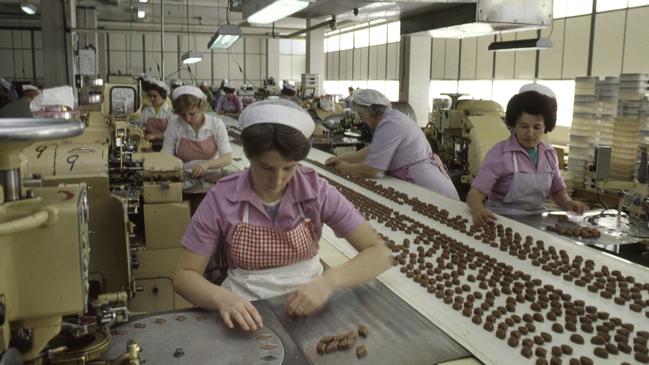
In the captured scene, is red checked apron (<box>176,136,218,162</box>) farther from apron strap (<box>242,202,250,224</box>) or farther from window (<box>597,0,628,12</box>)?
window (<box>597,0,628,12</box>)

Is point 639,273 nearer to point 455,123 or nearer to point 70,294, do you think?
point 70,294

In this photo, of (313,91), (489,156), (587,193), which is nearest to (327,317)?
(489,156)

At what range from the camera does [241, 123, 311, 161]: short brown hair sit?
1.44 m

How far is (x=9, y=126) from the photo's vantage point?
0.82m

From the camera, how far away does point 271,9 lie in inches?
143

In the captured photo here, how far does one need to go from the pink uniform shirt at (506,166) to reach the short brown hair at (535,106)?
0.42 feet

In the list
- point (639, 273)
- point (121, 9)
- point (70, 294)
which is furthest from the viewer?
point (121, 9)

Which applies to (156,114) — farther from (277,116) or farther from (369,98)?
(277,116)

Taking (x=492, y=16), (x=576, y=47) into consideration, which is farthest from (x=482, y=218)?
(x=576, y=47)

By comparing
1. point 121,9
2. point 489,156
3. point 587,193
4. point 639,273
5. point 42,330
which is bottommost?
point 587,193

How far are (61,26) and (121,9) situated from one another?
733 cm

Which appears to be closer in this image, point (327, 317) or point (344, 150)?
point (327, 317)

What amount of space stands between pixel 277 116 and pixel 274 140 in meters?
0.07

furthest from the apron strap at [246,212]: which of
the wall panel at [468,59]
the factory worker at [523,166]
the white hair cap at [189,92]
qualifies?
the wall panel at [468,59]
